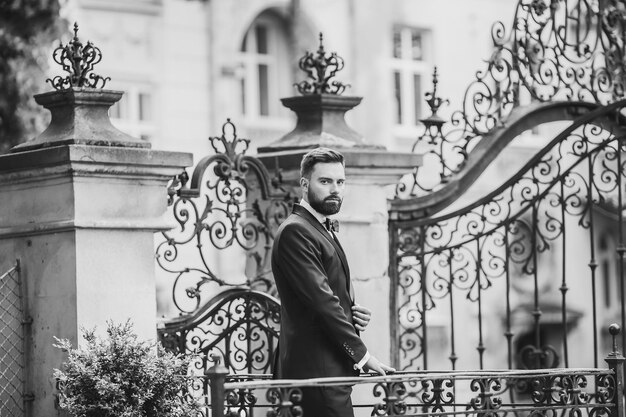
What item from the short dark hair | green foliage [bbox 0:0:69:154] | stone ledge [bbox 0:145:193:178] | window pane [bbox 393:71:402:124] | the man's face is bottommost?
the man's face

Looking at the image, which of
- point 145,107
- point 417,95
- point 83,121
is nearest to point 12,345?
point 83,121

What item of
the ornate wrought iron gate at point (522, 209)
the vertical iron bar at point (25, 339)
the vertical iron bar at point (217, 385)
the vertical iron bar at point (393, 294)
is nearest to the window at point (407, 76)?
the ornate wrought iron gate at point (522, 209)

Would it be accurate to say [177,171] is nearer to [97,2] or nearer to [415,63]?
[97,2]

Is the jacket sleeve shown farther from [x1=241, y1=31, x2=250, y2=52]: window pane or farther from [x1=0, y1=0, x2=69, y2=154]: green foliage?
[x1=241, y1=31, x2=250, y2=52]: window pane

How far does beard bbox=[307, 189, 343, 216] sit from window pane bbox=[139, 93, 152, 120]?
586 inches

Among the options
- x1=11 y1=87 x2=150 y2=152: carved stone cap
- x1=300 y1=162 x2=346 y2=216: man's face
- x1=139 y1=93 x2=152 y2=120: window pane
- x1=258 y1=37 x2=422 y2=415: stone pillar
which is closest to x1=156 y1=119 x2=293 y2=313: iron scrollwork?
x1=258 y1=37 x2=422 y2=415: stone pillar

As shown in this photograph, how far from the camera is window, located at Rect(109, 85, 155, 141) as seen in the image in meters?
21.2

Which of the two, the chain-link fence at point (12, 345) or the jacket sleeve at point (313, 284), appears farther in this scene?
the chain-link fence at point (12, 345)

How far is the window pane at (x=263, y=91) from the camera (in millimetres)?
23422

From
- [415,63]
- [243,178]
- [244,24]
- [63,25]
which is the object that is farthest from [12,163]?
[415,63]

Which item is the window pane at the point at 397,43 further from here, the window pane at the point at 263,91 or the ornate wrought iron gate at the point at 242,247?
the ornate wrought iron gate at the point at 242,247

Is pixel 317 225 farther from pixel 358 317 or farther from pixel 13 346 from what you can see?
pixel 13 346

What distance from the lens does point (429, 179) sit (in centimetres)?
2370

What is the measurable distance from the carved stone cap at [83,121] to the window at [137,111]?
1288cm
